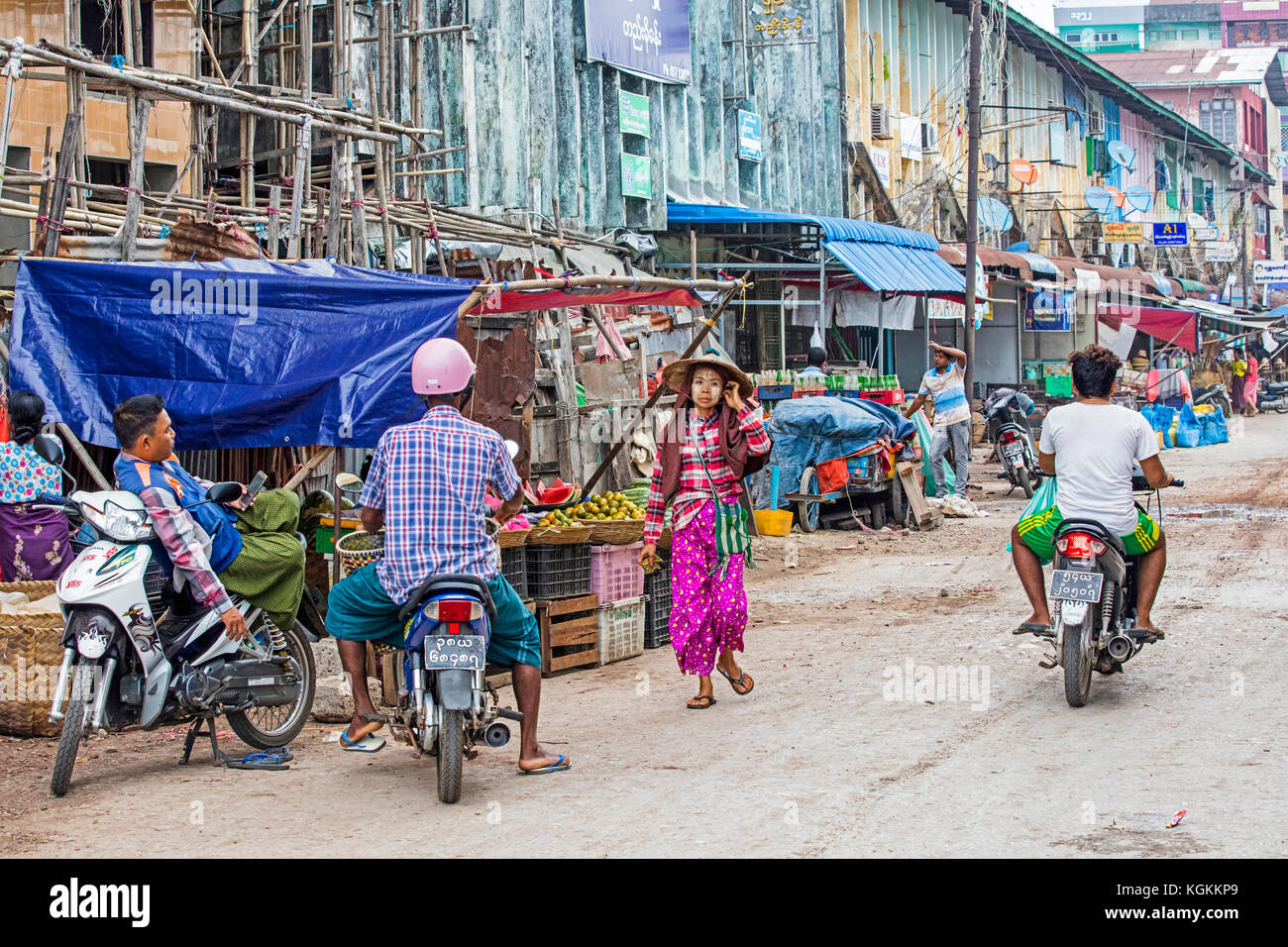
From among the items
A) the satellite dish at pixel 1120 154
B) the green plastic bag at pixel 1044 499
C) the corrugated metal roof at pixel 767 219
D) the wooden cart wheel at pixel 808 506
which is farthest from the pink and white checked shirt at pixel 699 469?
the satellite dish at pixel 1120 154

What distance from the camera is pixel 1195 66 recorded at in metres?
64.2

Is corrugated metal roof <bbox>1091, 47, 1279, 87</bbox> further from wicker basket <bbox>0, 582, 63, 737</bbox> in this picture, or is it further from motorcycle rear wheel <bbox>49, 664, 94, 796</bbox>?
motorcycle rear wheel <bbox>49, 664, 94, 796</bbox>

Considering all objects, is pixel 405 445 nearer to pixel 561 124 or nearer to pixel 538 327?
pixel 538 327

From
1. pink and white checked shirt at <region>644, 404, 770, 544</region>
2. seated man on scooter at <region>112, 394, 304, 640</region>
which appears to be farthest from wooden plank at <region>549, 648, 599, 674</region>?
seated man on scooter at <region>112, 394, 304, 640</region>

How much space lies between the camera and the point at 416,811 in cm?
563

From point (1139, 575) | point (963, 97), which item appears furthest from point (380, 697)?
point (963, 97)

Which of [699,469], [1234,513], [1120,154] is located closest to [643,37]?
[1234,513]

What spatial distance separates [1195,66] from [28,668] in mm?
66294

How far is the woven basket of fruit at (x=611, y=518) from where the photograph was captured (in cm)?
894

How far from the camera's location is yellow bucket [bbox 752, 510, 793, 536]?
14.7 meters

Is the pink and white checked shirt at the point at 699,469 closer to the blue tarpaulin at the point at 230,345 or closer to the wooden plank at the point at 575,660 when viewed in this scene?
the wooden plank at the point at 575,660

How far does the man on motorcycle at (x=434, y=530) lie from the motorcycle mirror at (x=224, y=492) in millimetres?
673

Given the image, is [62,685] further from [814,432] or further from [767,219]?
[767,219]

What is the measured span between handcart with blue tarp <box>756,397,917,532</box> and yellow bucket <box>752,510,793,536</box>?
1.34 feet
